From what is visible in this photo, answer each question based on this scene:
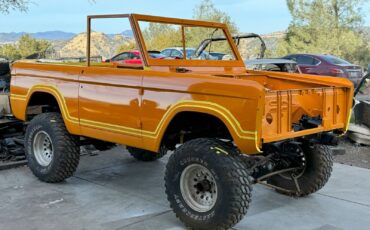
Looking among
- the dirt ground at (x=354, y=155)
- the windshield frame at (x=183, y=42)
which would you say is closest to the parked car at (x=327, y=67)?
the dirt ground at (x=354, y=155)

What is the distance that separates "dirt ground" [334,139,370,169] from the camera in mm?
6988

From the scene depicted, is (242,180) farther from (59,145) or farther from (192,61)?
(59,145)

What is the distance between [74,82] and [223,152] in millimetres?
2051

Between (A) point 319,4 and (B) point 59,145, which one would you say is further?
(A) point 319,4

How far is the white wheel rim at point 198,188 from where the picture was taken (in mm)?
4230

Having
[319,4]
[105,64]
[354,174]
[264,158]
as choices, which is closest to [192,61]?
[105,64]

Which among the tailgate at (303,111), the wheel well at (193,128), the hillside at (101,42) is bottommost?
the wheel well at (193,128)

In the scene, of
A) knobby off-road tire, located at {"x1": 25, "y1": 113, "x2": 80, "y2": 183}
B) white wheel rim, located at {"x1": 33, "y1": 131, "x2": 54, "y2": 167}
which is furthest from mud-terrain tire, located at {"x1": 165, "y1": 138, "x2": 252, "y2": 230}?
white wheel rim, located at {"x1": 33, "y1": 131, "x2": 54, "y2": 167}

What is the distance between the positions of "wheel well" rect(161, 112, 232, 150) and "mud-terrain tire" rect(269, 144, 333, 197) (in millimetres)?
1078

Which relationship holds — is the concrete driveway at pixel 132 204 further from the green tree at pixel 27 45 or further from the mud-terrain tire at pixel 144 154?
the green tree at pixel 27 45

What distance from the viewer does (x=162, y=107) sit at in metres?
4.39

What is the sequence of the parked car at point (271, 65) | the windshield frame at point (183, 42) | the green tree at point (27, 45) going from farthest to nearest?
the green tree at point (27, 45) < the parked car at point (271, 65) < the windshield frame at point (183, 42)

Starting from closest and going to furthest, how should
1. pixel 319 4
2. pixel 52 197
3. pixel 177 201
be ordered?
1. pixel 177 201
2. pixel 52 197
3. pixel 319 4

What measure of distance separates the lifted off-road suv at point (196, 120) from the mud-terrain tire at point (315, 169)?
0.01 meters
